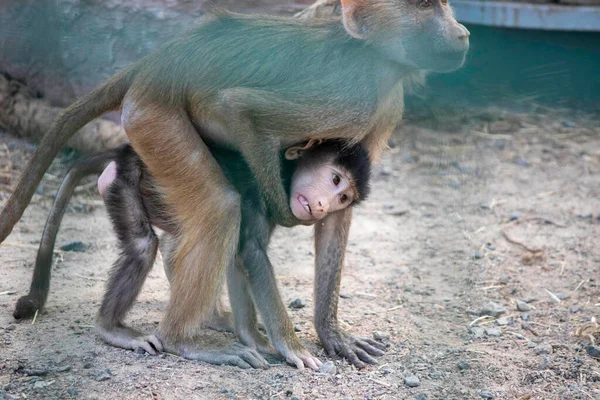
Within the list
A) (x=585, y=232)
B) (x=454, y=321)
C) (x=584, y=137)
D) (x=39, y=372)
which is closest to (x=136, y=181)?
(x=39, y=372)

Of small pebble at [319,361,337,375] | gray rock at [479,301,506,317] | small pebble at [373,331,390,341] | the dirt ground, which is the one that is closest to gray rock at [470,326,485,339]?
the dirt ground

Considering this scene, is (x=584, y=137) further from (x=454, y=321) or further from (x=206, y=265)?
(x=206, y=265)

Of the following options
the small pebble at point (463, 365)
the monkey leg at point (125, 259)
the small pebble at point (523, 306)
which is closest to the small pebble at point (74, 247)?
the monkey leg at point (125, 259)

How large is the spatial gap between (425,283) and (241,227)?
5.28 feet

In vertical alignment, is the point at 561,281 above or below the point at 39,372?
below

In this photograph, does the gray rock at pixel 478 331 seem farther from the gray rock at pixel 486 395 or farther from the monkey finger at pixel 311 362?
the monkey finger at pixel 311 362

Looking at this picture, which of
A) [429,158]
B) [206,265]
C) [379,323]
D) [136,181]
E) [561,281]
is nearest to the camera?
[206,265]

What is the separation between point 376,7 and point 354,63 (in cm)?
29

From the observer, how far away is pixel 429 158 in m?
6.63

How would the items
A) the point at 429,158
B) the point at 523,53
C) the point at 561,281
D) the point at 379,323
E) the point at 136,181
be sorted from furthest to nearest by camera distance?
the point at 429,158 < the point at 561,281 < the point at 379,323 < the point at 136,181 < the point at 523,53

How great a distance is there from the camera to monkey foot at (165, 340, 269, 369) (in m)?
3.52

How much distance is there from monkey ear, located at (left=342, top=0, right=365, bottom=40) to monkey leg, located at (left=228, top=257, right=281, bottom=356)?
48.9 inches

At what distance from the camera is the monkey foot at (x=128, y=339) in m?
3.55

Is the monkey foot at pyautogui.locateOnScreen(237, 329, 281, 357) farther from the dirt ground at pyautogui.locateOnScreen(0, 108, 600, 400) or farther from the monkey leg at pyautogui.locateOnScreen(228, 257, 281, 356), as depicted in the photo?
the dirt ground at pyautogui.locateOnScreen(0, 108, 600, 400)
